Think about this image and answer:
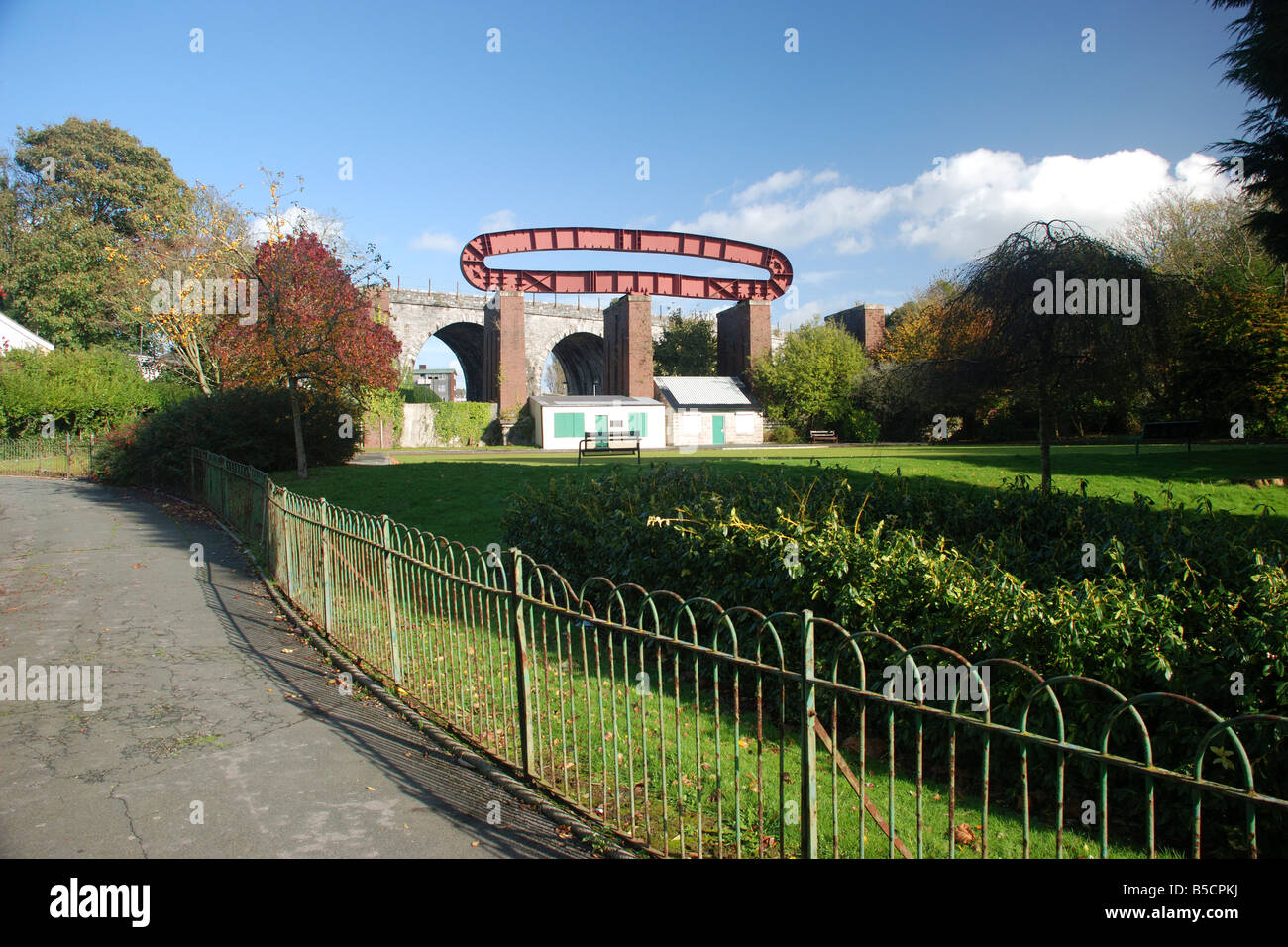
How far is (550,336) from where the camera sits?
53.9 metres

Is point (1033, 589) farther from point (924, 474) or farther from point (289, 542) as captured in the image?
point (924, 474)

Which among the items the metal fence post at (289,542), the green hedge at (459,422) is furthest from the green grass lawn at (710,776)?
the green hedge at (459,422)

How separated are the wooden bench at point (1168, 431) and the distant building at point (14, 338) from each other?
4161 centimetres

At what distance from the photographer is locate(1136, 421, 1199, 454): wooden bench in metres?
19.3

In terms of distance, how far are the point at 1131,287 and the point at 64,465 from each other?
3116 cm

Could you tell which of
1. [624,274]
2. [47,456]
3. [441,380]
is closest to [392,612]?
[47,456]

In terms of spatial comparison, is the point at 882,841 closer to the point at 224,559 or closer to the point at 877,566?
the point at 877,566

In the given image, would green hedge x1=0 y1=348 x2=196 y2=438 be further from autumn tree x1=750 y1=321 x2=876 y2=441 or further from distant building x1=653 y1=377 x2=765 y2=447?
autumn tree x1=750 y1=321 x2=876 y2=441

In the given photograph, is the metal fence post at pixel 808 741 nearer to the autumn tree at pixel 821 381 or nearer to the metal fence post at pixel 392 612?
the metal fence post at pixel 392 612

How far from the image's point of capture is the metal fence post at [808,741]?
9.75 feet

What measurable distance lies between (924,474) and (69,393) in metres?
31.5

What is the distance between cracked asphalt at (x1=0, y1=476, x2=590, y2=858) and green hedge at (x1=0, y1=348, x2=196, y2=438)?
24507mm

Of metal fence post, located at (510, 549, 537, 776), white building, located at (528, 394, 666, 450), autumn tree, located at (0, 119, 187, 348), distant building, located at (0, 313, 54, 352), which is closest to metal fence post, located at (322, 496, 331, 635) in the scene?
metal fence post, located at (510, 549, 537, 776)
